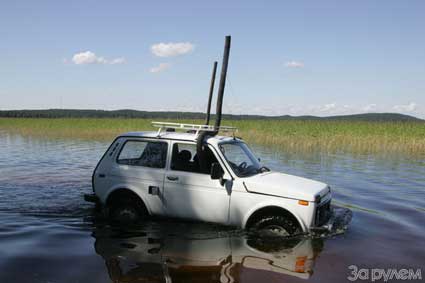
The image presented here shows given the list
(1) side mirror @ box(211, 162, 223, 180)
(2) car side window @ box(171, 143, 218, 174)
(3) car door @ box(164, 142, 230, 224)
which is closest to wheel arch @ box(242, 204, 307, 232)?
(3) car door @ box(164, 142, 230, 224)

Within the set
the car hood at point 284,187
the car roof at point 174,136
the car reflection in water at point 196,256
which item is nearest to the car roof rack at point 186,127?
the car roof at point 174,136

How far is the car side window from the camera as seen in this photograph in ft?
24.7

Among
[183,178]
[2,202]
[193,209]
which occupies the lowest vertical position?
[2,202]

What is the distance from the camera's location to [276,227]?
703cm

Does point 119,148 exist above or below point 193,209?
above

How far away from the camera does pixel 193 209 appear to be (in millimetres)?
7465

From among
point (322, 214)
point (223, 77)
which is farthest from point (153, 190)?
point (223, 77)

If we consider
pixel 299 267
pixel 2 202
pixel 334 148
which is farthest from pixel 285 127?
pixel 299 267

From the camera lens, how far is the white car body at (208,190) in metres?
6.87

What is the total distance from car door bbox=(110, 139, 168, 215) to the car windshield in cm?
121

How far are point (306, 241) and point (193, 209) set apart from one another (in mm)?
2083

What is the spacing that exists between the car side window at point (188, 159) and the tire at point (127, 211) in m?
1.07

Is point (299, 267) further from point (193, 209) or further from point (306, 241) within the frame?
point (193, 209)

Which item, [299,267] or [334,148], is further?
[334,148]
